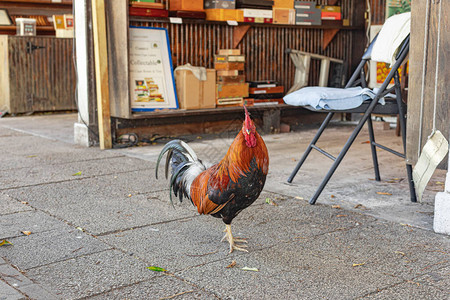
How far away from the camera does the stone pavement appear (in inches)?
102

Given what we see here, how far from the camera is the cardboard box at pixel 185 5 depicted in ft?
22.0

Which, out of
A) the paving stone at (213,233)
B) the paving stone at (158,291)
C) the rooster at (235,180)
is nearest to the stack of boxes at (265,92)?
the paving stone at (213,233)

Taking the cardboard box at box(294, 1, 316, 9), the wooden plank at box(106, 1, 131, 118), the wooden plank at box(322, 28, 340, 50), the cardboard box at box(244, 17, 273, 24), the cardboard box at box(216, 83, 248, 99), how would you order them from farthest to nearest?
the wooden plank at box(322, 28, 340, 50) < the cardboard box at box(294, 1, 316, 9) < the cardboard box at box(244, 17, 273, 24) < the cardboard box at box(216, 83, 248, 99) < the wooden plank at box(106, 1, 131, 118)

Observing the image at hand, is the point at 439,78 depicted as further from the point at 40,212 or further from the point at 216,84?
the point at 216,84

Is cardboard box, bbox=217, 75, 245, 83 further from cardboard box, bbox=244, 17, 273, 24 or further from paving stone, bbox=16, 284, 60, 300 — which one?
paving stone, bbox=16, 284, 60, 300

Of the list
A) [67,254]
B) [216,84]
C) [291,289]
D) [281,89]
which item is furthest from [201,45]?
[291,289]

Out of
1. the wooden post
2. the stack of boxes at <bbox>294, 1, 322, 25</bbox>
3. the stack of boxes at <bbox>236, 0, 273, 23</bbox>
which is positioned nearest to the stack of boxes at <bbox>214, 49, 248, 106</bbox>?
the stack of boxes at <bbox>236, 0, 273, 23</bbox>

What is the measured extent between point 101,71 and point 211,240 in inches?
134

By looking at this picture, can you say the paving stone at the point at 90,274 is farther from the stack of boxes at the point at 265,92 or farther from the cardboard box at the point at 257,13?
the cardboard box at the point at 257,13

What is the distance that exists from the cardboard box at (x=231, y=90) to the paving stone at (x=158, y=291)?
4.60 meters

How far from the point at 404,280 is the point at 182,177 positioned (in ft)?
4.52

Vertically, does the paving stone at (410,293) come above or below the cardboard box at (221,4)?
below

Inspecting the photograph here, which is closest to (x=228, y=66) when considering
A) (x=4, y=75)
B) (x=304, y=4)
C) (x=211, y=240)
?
(x=304, y=4)

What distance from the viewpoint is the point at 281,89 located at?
762cm
